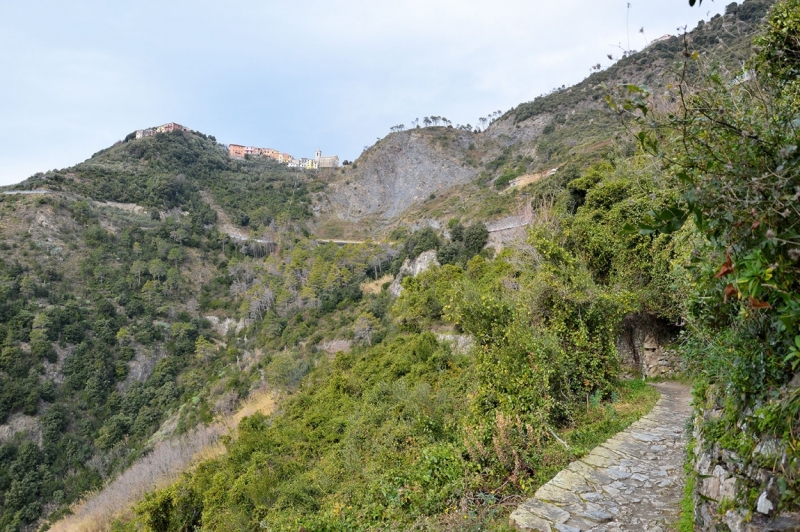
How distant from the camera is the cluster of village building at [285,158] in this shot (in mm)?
110812

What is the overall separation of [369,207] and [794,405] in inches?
2937

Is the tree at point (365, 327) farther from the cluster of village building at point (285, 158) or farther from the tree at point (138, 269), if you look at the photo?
the cluster of village building at point (285, 158)

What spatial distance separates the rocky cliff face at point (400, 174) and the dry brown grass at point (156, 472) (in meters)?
52.1

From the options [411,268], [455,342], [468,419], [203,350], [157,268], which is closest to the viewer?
[468,419]

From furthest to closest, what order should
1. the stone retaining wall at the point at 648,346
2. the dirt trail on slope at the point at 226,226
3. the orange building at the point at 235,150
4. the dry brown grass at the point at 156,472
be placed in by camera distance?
the orange building at the point at 235,150
the dirt trail on slope at the point at 226,226
the dry brown grass at the point at 156,472
the stone retaining wall at the point at 648,346

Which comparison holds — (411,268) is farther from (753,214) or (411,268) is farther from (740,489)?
(753,214)

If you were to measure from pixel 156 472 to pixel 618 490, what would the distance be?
19969 mm

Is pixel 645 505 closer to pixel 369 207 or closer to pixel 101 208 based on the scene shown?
pixel 101 208

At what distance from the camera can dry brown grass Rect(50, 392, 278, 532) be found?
1583 cm

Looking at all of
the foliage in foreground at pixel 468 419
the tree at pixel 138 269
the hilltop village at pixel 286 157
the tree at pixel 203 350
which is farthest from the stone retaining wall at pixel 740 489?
the hilltop village at pixel 286 157

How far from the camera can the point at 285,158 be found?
115375 mm

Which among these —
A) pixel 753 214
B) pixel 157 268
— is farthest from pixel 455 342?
pixel 157 268

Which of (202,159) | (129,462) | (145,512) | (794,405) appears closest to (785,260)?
(794,405)

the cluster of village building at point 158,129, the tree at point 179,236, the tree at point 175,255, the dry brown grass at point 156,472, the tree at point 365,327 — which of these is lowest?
the dry brown grass at point 156,472
